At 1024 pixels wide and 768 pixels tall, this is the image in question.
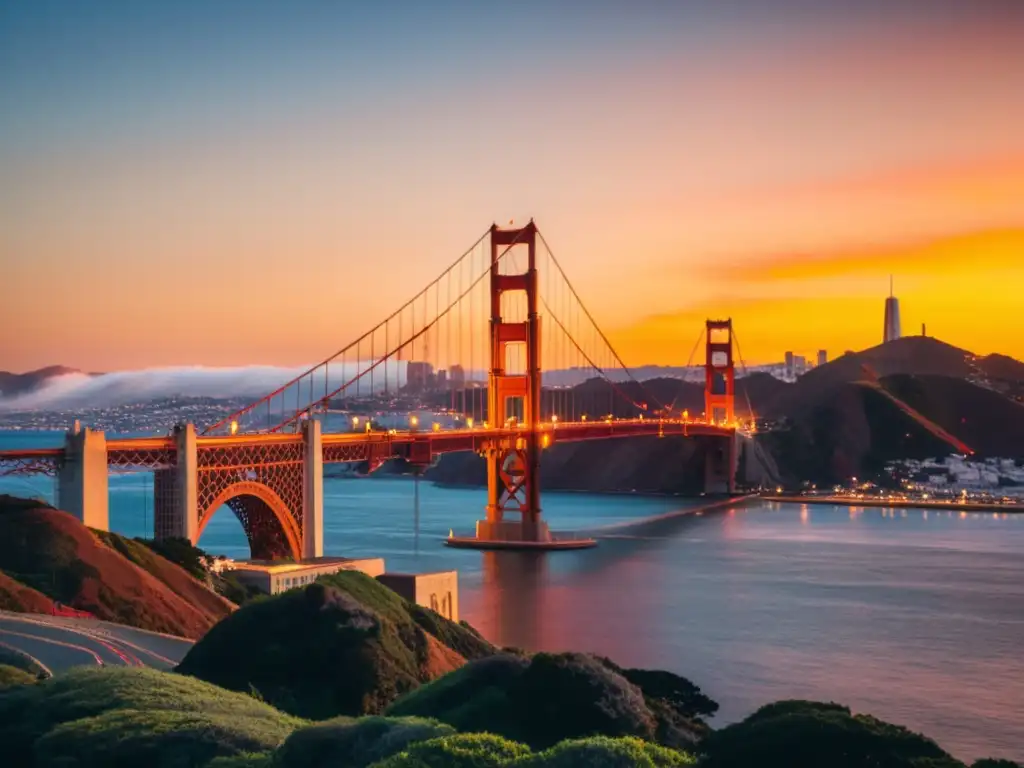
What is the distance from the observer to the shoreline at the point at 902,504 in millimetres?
66500

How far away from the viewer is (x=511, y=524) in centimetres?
4638

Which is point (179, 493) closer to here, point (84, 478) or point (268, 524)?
point (84, 478)

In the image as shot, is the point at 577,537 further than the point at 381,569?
Yes

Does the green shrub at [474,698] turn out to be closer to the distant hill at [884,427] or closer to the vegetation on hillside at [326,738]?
the vegetation on hillside at [326,738]

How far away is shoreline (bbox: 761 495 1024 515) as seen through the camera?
2618 inches

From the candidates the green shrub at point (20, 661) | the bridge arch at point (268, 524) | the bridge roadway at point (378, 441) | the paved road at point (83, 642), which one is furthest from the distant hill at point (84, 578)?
the bridge arch at point (268, 524)

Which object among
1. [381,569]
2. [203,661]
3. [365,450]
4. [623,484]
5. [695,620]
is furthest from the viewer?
[623,484]

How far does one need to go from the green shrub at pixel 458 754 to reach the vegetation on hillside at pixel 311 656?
5968mm

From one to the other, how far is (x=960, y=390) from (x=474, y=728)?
3650 inches

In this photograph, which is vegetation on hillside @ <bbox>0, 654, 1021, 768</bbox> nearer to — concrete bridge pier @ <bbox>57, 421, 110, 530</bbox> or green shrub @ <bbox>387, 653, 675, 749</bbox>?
green shrub @ <bbox>387, 653, 675, 749</bbox>

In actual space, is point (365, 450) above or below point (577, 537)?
above

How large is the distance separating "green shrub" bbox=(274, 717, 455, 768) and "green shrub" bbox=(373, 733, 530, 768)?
34 cm

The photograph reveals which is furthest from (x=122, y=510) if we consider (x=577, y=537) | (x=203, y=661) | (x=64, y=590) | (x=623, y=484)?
(x=203, y=661)

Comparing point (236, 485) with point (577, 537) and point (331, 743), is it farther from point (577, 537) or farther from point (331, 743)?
point (577, 537)
